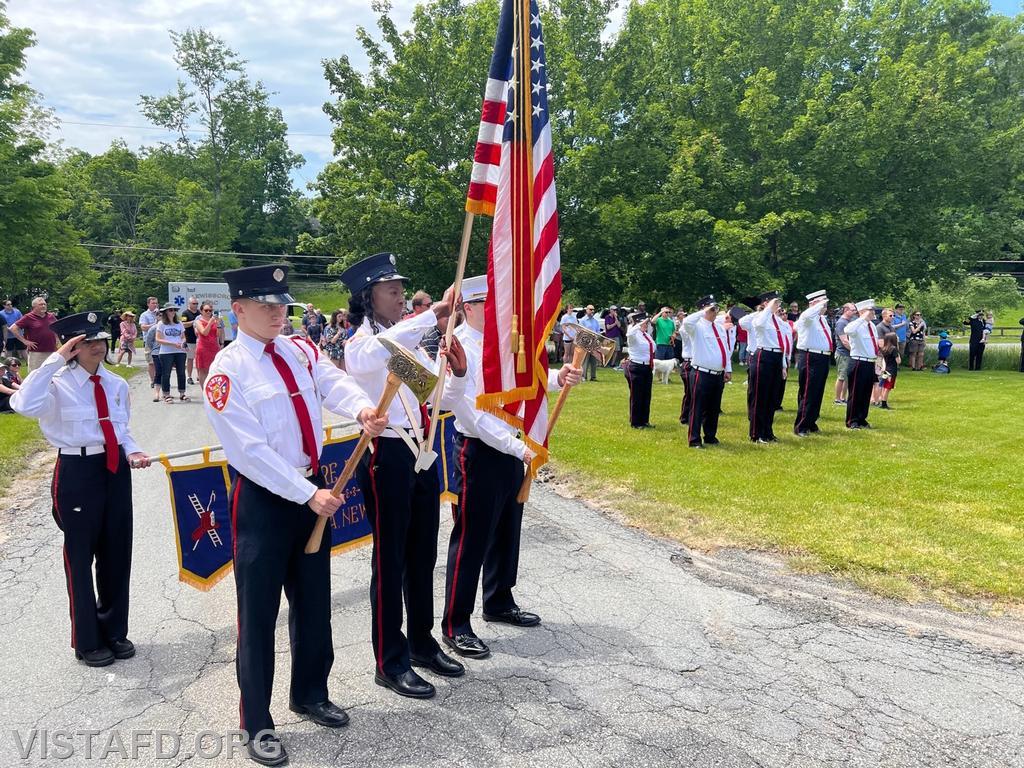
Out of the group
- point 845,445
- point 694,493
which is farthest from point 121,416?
point 845,445

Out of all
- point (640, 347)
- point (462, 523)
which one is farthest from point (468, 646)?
point (640, 347)

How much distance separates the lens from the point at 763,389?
12172 mm

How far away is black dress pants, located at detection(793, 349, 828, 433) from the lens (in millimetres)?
12648

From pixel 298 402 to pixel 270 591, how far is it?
0.92 metres

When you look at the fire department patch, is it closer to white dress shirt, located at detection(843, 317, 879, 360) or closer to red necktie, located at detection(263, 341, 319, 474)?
red necktie, located at detection(263, 341, 319, 474)

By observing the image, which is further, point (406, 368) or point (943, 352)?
point (943, 352)

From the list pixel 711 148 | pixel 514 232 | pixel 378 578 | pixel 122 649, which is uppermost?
pixel 711 148

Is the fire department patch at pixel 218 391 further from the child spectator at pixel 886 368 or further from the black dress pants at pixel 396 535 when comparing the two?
the child spectator at pixel 886 368

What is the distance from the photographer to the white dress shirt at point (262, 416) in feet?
11.5

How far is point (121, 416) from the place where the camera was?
16.0 ft

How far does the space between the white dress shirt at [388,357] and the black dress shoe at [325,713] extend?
1430 millimetres

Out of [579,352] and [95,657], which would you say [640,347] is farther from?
[95,657]

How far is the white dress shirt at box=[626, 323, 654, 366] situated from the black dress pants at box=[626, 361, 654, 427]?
100 millimetres

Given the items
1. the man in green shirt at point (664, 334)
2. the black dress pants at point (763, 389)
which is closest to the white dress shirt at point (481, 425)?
the black dress pants at point (763, 389)
